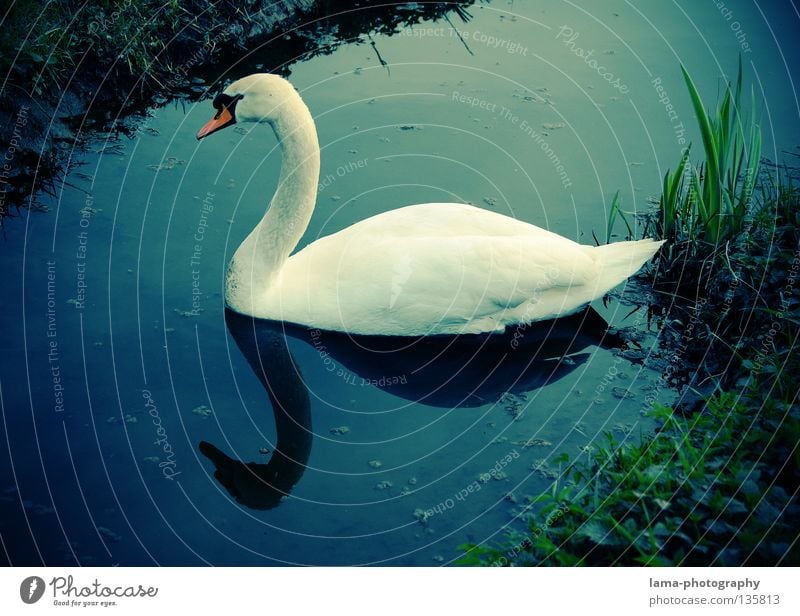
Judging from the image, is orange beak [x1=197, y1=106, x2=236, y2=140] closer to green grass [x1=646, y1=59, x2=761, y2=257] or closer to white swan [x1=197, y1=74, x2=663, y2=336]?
white swan [x1=197, y1=74, x2=663, y2=336]

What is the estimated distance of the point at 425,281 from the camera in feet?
14.2

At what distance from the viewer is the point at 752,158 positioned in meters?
4.87

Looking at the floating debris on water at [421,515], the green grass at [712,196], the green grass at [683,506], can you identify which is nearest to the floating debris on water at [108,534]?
the floating debris on water at [421,515]

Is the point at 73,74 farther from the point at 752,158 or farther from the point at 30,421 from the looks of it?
the point at 752,158

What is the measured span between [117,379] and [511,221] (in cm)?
219

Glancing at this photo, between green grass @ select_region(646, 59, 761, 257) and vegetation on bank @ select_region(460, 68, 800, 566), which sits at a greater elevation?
green grass @ select_region(646, 59, 761, 257)

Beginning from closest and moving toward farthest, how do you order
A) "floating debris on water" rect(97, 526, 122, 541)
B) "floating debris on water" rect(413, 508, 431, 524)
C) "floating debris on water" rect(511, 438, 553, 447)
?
"floating debris on water" rect(97, 526, 122, 541) < "floating debris on water" rect(413, 508, 431, 524) < "floating debris on water" rect(511, 438, 553, 447)

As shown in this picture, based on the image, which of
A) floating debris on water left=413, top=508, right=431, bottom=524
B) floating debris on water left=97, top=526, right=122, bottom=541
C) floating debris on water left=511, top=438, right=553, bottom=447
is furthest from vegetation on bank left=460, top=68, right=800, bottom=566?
floating debris on water left=97, top=526, right=122, bottom=541

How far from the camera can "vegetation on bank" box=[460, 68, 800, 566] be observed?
3.08 m

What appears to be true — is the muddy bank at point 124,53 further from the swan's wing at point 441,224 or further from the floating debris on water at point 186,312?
the swan's wing at point 441,224

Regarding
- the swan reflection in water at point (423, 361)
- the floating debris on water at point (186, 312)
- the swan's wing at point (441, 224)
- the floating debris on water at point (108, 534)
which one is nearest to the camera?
the floating debris on water at point (108, 534)

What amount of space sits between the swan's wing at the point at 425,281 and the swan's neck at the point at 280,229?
0.09m

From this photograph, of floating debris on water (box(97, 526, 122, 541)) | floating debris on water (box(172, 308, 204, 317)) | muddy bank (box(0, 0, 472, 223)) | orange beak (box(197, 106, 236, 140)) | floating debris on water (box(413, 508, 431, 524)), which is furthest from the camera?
muddy bank (box(0, 0, 472, 223))

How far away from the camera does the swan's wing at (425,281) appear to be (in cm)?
434
